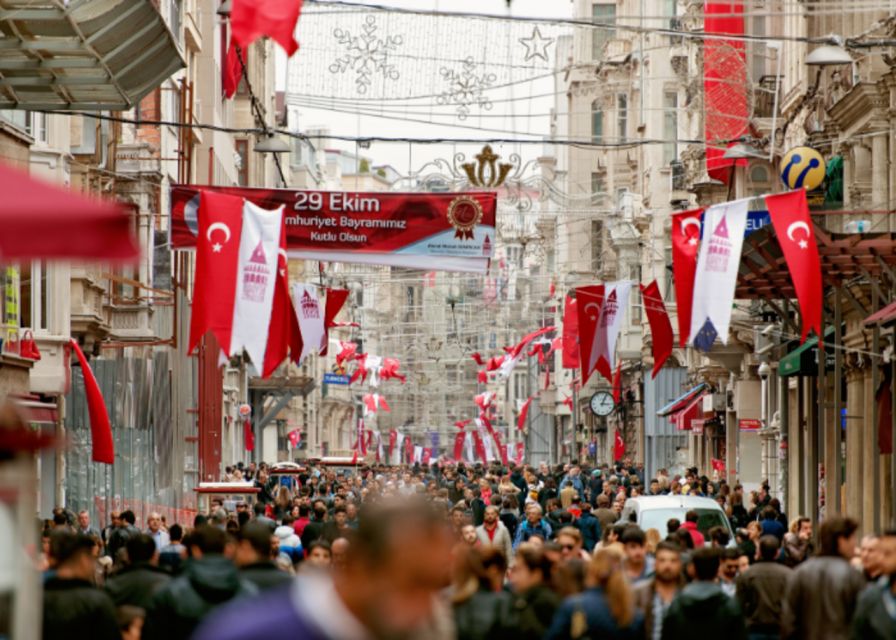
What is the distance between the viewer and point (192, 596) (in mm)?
9516

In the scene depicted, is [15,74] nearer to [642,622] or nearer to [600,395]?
[642,622]

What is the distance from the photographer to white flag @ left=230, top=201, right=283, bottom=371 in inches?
785

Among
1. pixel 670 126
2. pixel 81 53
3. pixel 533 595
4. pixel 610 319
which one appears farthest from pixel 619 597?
pixel 670 126

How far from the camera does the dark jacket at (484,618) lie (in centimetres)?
Answer: 969

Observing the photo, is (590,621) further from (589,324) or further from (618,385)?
(618,385)

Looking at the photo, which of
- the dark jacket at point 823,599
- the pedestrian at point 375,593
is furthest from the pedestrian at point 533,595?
the pedestrian at point 375,593

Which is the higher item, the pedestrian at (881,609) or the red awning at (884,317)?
the red awning at (884,317)

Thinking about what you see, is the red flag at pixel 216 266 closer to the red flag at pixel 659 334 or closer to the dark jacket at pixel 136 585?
the dark jacket at pixel 136 585

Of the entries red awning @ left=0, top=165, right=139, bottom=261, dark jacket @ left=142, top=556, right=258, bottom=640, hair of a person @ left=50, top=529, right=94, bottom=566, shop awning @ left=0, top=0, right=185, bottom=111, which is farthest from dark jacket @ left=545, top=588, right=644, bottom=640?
shop awning @ left=0, top=0, right=185, bottom=111

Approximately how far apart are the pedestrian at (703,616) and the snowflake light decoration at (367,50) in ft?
53.8

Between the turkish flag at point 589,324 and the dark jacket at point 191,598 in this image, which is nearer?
the dark jacket at point 191,598

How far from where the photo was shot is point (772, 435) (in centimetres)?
4291

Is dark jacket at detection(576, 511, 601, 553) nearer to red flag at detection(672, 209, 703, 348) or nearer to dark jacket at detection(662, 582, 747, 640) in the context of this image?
red flag at detection(672, 209, 703, 348)

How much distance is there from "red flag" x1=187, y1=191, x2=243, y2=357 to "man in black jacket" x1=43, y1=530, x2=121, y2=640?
33.5 feet
